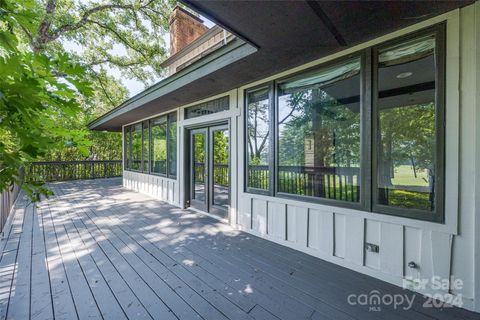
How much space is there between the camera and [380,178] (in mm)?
2512

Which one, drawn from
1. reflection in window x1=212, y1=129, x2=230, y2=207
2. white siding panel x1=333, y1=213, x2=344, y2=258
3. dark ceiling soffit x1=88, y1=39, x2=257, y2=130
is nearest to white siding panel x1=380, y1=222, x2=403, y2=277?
white siding panel x1=333, y1=213, x2=344, y2=258

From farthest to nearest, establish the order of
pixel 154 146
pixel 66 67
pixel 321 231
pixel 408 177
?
pixel 154 146 → pixel 321 231 → pixel 408 177 → pixel 66 67

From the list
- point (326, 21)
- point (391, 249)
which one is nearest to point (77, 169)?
point (326, 21)

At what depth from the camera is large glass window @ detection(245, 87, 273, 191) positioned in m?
3.72

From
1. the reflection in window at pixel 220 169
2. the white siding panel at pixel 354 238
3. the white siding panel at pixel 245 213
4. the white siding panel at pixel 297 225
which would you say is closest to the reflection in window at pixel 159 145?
the reflection in window at pixel 220 169

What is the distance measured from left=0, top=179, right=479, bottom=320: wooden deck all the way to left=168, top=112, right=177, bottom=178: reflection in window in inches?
84.3

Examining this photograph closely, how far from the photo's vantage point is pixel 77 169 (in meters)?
11.0

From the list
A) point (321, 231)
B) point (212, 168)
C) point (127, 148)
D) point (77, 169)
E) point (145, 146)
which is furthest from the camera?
point (77, 169)

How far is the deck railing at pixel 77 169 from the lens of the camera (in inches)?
401

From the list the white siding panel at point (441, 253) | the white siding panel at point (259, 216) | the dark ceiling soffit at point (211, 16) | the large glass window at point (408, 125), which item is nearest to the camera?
the dark ceiling soffit at point (211, 16)

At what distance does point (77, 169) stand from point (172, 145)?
760cm

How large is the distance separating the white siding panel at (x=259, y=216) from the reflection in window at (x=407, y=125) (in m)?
1.66

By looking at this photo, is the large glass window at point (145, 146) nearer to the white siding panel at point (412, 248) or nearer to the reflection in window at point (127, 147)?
the reflection in window at point (127, 147)

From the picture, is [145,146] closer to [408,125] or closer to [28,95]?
[408,125]
